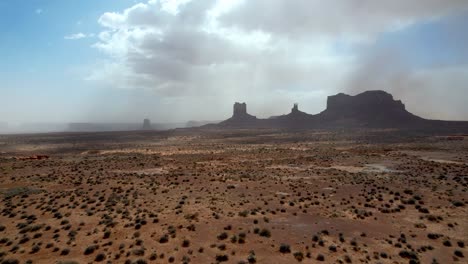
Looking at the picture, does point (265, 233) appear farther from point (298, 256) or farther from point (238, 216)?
point (238, 216)

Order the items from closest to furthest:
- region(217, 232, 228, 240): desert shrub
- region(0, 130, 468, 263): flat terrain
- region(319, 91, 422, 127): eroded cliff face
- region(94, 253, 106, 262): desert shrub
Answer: region(94, 253, 106, 262): desert shrub < region(0, 130, 468, 263): flat terrain < region(217, 232, 228, 240): desert shrub < region(319, 91, 422, 127): eroded cliff face

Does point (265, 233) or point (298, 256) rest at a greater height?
point (265, 233)

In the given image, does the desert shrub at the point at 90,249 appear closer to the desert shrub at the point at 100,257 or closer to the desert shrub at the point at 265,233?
the desert shrub at the point at 100,257

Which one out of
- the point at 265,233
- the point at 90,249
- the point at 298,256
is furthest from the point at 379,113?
the point at 90,249

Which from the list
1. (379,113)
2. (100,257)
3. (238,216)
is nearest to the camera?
(100,257)

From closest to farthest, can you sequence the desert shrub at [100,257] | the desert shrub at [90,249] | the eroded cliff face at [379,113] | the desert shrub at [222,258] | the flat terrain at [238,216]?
1. the desert shrub at [222,258]
2. the desert shrub at [100,257]
3. the flat terrain at [238,216]
4. the desert shrub at [90,249]
5. the eroded cliff face at [379,113]

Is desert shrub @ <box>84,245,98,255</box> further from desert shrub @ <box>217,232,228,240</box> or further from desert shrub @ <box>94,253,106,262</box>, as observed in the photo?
desert shrub @ <box>217,232,228,240</box>

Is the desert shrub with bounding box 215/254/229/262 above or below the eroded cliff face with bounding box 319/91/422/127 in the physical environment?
below

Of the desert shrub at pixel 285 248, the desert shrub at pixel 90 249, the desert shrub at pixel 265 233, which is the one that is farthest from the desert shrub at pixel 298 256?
the desert shrub at pixel 90 249

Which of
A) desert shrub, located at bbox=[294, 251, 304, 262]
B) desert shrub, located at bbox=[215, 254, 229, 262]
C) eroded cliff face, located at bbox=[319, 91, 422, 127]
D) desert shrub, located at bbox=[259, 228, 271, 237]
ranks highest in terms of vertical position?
eroded cliff face, located at bbox=[319, 91, 422, 127]

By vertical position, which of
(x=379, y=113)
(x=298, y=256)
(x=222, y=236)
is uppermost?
(x=379, y=113)

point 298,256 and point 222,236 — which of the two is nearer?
point 298,256

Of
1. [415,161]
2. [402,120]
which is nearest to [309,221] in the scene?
[415,161]

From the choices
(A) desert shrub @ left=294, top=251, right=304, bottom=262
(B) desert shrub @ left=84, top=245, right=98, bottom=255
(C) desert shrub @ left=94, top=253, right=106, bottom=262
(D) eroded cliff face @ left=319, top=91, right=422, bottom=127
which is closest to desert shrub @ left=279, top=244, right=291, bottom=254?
(A) desert shrub @ left=294, top=251, right=304, bottom=262
